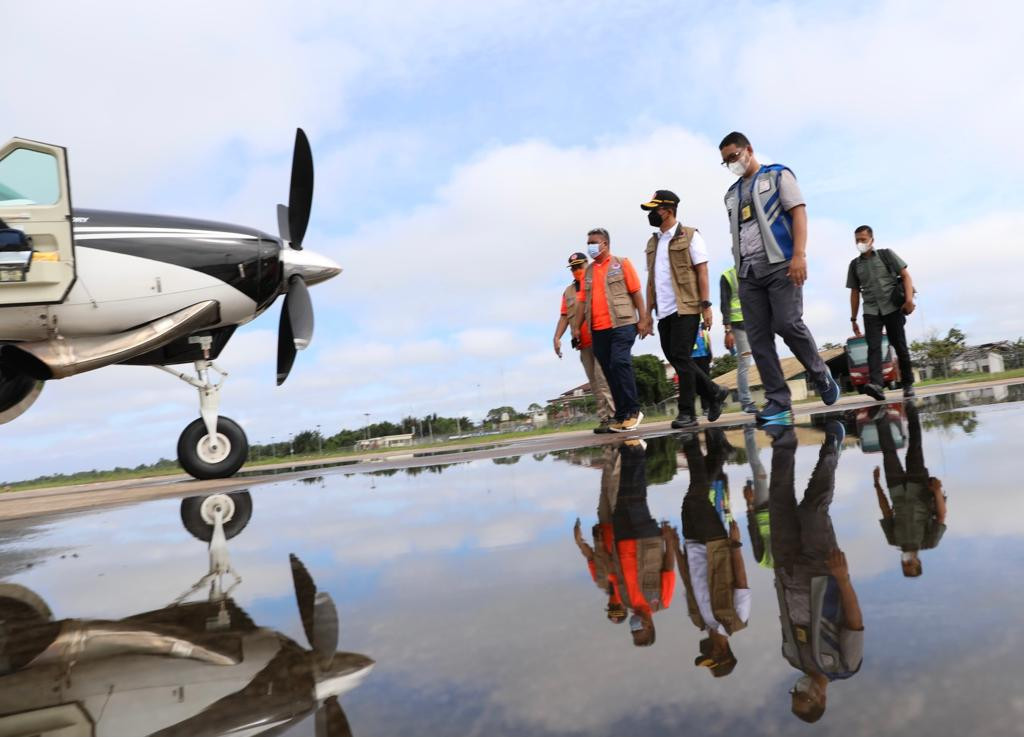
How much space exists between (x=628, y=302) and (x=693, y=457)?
3.28m

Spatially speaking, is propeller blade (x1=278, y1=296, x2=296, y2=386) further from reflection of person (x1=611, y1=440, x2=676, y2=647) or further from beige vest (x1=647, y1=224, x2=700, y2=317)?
reflection of person (x1=611, y1=440, x2=676, y2=647)

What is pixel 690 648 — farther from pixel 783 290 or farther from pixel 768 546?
pixel 783 290

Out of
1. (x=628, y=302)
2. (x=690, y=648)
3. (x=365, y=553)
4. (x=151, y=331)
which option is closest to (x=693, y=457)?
(x=365, y=553)

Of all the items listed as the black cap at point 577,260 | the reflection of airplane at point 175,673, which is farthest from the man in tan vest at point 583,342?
the reflection of airplane at point 175,673

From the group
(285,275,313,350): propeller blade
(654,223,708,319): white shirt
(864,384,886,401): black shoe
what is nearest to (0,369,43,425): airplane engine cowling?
(285,275,313,350): propeller blade

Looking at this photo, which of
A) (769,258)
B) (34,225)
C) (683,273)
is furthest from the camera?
(683,273)

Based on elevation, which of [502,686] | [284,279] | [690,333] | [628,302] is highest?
[284,279]

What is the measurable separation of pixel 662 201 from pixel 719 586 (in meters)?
5.31

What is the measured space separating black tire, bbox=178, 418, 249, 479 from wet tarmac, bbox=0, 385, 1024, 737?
14.8 ft

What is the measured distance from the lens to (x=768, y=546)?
5.03ft

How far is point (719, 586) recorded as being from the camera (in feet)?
4.29

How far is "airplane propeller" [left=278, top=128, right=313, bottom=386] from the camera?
770cm

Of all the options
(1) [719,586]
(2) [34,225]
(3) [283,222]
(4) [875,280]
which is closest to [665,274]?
(4) [875,280]

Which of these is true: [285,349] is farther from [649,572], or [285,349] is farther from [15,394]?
[649,572]
